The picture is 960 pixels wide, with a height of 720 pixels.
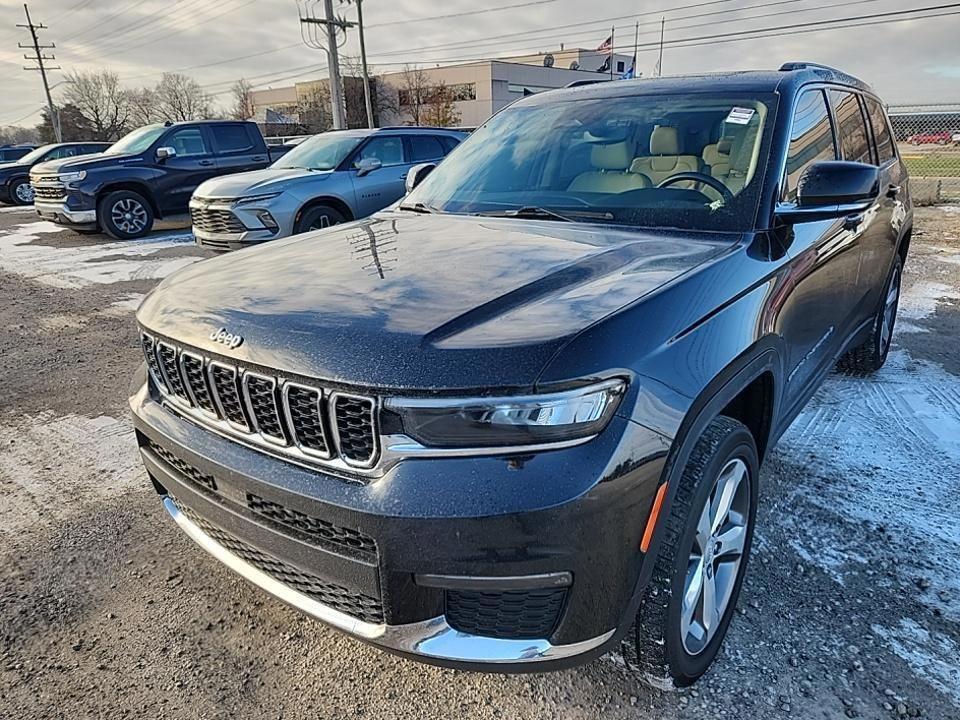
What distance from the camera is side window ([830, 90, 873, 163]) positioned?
3.28 m

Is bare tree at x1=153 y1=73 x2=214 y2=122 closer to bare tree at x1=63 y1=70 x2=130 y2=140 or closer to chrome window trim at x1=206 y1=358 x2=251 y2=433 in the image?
bare tree at x1=63 y1=70 x2=130 y2=140

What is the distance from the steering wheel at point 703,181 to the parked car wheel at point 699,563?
0.97 m

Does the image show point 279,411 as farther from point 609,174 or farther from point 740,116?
point 740,116

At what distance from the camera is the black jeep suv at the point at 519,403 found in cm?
151

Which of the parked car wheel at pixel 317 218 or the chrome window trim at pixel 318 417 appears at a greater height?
the chrome window trim at pixel 318 417

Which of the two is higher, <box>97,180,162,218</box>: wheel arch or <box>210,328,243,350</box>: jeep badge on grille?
<box>210,328,243,350</box>: jeep badge on grille

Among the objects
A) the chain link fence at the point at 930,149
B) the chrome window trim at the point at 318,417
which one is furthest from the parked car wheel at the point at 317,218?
the chain link fence at the point at 930,149

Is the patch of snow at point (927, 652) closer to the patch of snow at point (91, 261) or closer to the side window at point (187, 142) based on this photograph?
the patch of snow at point (91, 261)

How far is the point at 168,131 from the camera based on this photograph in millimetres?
11406

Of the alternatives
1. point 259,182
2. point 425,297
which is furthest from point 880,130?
point 259,182

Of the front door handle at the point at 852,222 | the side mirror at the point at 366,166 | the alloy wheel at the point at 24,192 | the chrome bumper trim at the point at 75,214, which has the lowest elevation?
the alloy wheel at the point at 24,192

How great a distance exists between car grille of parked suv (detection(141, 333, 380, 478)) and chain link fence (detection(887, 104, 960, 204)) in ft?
40.2

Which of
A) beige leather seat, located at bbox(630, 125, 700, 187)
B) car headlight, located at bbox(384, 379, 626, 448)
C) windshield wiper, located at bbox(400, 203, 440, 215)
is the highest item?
beige leather seat, located at bbox(630, 125, 700, 187)

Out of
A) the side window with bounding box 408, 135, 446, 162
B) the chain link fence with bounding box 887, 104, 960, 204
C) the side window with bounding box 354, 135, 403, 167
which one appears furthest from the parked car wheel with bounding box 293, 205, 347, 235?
the chain link fence with bounding box 887, 104, 960, 204
